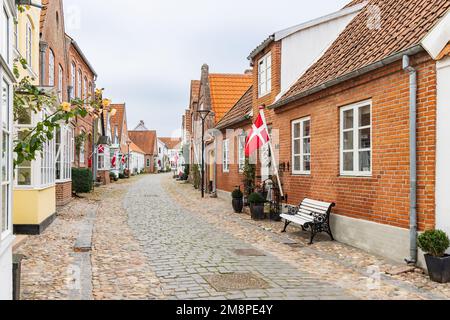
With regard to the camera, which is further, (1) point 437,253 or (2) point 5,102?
(1) point 437,253

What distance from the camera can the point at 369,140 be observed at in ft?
27.5

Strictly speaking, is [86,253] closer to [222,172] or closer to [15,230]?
[15,230]

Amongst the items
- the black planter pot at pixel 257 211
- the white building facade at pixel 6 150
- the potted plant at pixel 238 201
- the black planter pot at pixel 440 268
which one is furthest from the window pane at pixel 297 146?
the white building facade at pixel 6 150

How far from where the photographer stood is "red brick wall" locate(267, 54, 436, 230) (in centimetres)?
657

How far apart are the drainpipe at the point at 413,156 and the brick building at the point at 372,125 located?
0.03 meters

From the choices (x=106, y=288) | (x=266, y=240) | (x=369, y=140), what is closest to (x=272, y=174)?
(x=266, y=240)

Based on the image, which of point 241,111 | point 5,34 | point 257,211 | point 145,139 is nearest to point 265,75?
point 241,111

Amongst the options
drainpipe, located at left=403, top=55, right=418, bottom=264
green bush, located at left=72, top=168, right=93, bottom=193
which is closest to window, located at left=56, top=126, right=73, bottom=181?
green bush, located at left=72, top=168, right=93, bottom=193

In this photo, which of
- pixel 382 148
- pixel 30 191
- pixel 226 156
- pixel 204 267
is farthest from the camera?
pixel 226 156

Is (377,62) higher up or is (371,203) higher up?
(377,62)

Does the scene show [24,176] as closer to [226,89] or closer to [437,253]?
[437,253]

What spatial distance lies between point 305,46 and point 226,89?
41.6 ft

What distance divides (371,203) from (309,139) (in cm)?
331

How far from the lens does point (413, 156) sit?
6.73 meters
